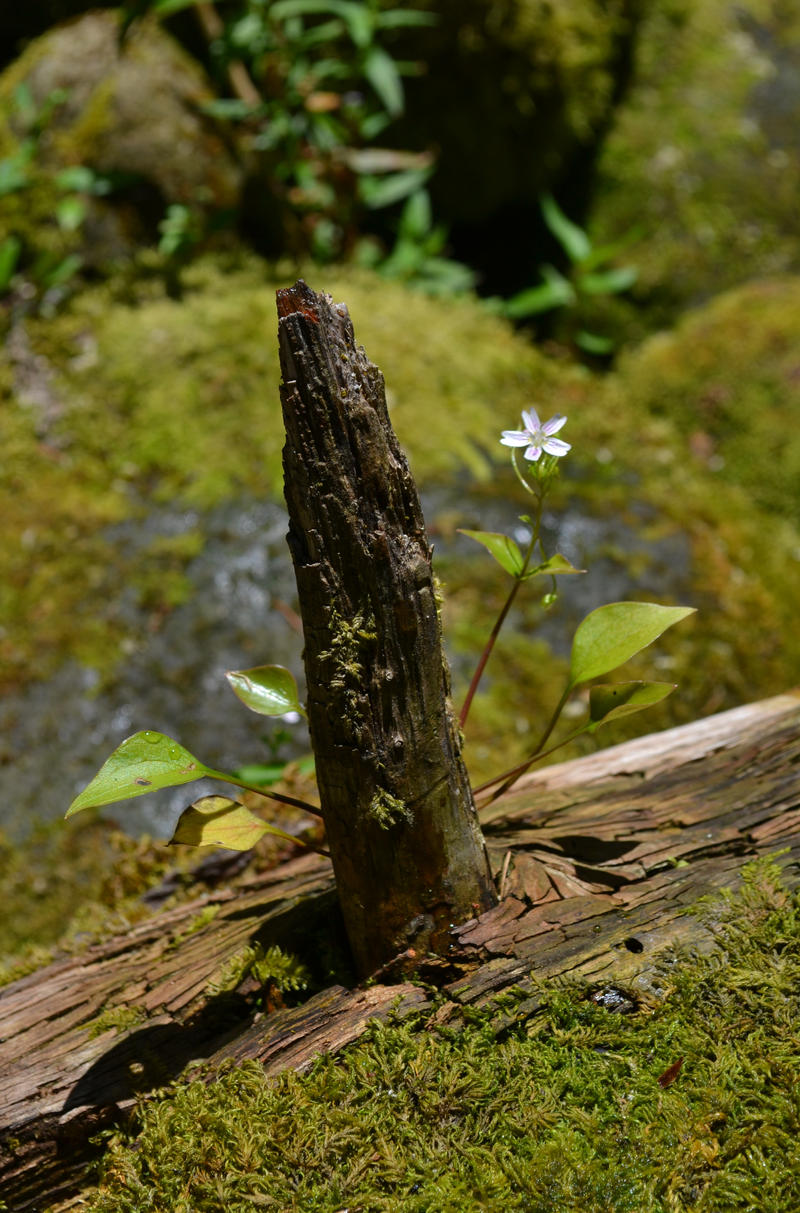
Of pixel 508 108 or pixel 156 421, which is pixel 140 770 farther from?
pixel 508 108

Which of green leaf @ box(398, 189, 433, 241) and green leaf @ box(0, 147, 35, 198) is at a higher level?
green leaf @ box(0, 147, 35, 198)

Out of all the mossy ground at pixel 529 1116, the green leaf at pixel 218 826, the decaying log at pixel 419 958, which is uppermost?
the green leaf at pixel 218 826

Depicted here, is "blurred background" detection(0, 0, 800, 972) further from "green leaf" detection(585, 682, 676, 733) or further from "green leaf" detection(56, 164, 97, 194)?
"green leaf" detection(585, 682, 676, 733)

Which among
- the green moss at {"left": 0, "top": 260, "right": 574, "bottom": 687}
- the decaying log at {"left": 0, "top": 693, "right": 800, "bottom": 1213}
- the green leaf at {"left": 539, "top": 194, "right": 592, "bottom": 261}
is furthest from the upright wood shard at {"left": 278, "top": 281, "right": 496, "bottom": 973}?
the green leaf at {"left": 539, "top": 194, "right": 592, "bottom": 261}

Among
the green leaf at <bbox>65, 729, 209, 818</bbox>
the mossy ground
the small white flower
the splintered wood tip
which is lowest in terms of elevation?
the mossy ground

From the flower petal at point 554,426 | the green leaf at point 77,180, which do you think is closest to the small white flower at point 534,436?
the flower petal at point 554,426

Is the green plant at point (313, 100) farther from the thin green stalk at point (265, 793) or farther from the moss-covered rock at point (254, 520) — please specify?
the thin green stalk at point (265, 793)

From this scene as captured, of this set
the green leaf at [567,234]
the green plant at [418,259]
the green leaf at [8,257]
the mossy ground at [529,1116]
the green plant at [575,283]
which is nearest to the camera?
the mossy ground at [529,1116]

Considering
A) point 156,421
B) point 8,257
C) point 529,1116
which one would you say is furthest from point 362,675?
point 8,257
